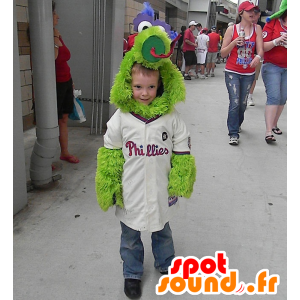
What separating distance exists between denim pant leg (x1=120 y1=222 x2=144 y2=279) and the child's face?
80cm

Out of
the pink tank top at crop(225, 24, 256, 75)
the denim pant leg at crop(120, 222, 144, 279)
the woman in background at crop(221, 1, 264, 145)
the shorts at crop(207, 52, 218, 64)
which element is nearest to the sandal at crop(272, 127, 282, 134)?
the woman in background at crop(221, 1, 264, 145)

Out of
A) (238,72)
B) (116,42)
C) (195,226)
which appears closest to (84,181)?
(195,226)

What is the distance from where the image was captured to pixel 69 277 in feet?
7.05

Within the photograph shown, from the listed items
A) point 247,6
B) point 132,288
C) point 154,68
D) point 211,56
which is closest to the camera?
point 154,68

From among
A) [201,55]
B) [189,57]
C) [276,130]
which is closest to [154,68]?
[276,130]

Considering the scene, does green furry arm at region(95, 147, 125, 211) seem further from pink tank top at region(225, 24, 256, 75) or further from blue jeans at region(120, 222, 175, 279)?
pink tank top at region(225, 24, 256, 75)

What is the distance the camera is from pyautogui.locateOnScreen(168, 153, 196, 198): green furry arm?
1902 millimetres

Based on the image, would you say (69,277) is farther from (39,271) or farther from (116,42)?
(116,42)

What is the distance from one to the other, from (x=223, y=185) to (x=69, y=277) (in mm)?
1960

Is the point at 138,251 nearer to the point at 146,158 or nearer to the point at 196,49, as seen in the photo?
Result: the point at 146,158

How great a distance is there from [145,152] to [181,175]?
0.26 meters

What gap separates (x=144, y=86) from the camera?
183 cm

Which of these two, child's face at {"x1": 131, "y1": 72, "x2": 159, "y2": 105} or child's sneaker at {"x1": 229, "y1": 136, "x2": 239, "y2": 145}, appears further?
child's sneaker at {"x1": 229, "y1": 136, "x2": 239, "y2": 145}

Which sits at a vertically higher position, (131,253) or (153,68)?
(153,68)
